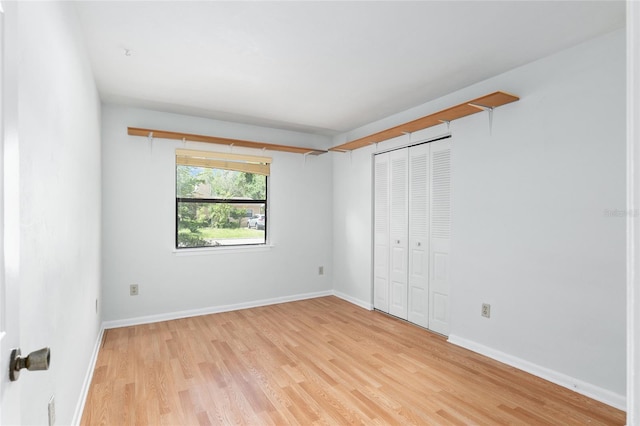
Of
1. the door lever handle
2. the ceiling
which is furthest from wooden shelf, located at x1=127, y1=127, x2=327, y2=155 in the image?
the door lever handle

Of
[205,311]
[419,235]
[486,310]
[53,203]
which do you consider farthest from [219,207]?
[486,310]

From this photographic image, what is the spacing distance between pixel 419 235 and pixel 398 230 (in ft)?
1.14

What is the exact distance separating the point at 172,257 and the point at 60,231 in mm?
2617

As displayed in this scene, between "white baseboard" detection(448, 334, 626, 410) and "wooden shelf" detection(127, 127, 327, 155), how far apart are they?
10.2 feet

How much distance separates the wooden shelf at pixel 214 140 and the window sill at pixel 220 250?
4.57 feet

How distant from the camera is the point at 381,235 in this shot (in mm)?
4508

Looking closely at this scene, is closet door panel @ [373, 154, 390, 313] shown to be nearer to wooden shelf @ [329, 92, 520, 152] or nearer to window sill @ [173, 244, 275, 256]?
wooden shelf @ [329, 92, 520, 152]

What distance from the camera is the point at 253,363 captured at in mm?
2951

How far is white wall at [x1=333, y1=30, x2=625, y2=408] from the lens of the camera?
2350mm

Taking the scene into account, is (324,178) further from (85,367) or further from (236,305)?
(85,367)

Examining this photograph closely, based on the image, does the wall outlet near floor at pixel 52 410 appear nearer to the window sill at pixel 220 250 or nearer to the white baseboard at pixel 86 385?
the white baseboard at pixel 86 385

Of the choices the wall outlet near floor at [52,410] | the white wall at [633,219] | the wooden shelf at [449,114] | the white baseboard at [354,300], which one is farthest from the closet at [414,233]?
the wall outlet near floor at [52,410]

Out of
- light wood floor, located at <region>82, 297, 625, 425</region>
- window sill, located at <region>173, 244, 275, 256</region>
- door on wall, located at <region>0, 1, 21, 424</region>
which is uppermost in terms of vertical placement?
door on wall, located at <region>0, 1, 21, 424</region>

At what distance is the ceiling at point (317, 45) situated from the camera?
6.85 ft
